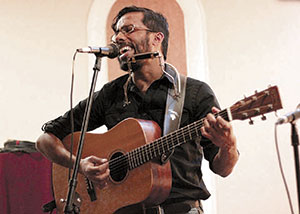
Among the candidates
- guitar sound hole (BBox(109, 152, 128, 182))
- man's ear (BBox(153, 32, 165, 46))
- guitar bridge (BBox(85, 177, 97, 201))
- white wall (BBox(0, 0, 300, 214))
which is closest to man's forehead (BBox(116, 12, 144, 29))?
man's ear (BBox(153, 32, 165, 46))

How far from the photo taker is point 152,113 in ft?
9.00

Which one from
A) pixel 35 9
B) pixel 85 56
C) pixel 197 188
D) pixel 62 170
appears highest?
pixel 35 9

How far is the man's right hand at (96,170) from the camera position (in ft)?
8.79

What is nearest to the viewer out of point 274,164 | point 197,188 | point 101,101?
point 197,188

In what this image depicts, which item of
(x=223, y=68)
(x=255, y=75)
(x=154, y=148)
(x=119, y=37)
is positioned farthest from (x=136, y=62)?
(x=255, y=75)

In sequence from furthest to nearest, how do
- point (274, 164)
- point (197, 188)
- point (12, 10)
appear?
point (12, 10)
point (274, 164)
point (197, 188)

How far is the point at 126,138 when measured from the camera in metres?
2.65

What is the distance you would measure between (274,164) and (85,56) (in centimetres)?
232

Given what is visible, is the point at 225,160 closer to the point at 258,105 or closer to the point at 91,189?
the point at 258,105

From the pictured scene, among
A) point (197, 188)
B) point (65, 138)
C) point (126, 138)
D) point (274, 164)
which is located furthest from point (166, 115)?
point (274, 164)

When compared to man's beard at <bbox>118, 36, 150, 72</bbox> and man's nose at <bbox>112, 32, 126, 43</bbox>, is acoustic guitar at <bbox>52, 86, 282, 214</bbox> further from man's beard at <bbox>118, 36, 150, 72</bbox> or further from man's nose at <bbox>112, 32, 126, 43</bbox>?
man's nose at <bbox>112, 32, 126, 43</bbox>

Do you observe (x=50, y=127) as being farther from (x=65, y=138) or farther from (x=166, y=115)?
(x=166, y=115)

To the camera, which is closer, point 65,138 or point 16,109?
point 65,138

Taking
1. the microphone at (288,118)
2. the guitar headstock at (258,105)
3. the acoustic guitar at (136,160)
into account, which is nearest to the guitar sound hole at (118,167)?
the acoustic guitar at (136,160)
